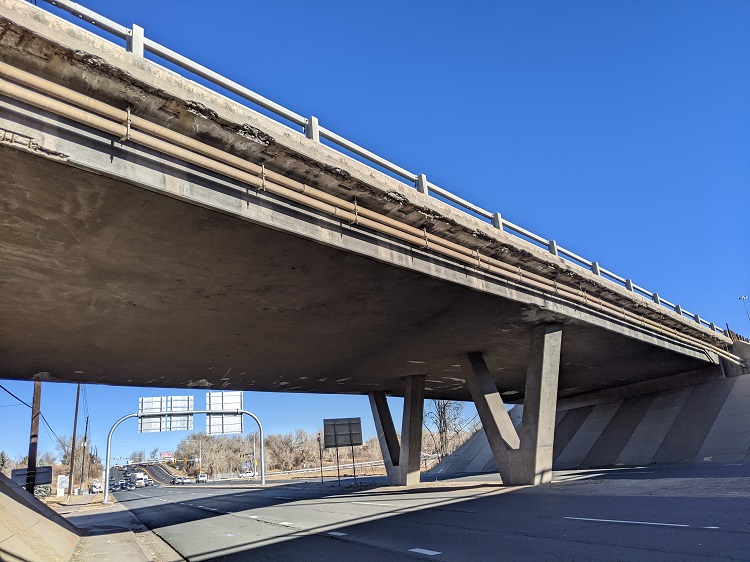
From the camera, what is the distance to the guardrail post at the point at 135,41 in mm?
8016

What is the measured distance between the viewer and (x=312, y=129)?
10.5 m

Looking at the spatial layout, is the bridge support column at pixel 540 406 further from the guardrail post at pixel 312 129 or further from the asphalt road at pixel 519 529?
the guardrail post at pixel 312 129

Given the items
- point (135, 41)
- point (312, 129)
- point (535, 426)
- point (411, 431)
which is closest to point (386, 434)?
point (411, 431)

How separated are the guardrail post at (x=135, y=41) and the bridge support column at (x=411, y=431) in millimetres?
22047

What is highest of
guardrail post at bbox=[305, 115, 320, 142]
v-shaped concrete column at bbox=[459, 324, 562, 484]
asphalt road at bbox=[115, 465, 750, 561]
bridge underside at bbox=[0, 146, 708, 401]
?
guardrail post at bbox=[305, 115, 320, 142]

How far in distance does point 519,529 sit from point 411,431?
750 inches

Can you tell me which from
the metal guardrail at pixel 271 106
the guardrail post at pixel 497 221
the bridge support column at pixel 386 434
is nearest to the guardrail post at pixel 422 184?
the metal guardrail at pixel 271 106

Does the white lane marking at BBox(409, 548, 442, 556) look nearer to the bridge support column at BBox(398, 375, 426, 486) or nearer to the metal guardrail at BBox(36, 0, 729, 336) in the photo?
the metal guardrail at BBox(36, 0, 729, 336)

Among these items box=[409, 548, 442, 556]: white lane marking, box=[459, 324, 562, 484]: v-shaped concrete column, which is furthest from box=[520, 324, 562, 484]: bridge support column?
box=[409, 548, 442, 556]: white lane marking

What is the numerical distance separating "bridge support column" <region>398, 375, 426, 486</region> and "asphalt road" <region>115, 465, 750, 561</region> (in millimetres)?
11309

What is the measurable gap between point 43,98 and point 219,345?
11.9 meters

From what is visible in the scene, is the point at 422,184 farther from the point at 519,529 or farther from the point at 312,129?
the point at 519,529

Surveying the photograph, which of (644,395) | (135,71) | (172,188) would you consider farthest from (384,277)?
(644,395)

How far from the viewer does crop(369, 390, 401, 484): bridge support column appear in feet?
97.7
